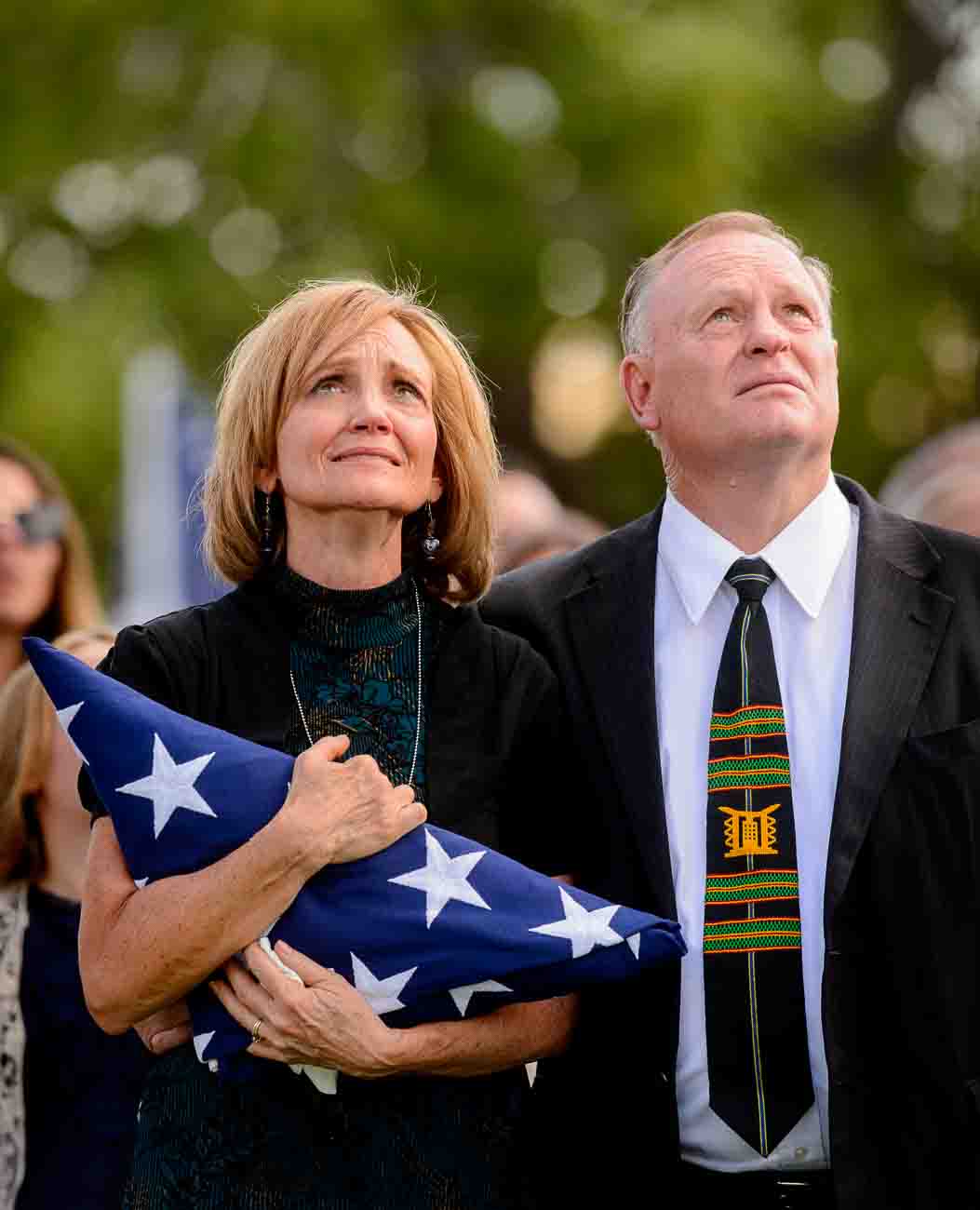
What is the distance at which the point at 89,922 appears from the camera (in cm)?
308

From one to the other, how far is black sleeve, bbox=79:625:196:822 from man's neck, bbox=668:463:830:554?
1.03 metres

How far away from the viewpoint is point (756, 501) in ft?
11.9

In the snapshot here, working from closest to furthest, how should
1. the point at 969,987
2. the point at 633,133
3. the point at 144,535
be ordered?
1. the point at 969,987
2. the point at 144,535
3. the point at 633,133

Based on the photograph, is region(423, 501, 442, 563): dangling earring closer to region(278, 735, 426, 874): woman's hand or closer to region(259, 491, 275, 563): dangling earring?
region(259, 491, 275, 563): dangling earring

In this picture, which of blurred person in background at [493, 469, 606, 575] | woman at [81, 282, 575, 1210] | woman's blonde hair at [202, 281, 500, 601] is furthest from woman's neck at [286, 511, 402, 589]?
blurred person in background at [493, 469, 606, 575]

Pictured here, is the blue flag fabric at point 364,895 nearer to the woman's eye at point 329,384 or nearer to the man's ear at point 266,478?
the man's ear at point 266,478

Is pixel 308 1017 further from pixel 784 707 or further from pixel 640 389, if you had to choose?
pixel 640 389

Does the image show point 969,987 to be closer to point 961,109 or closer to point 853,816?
point 853,816

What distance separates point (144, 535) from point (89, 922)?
4.71 m

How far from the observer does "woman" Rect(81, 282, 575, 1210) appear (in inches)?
117

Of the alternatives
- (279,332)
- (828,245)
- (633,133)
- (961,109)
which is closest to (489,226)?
Answer: (633,133)

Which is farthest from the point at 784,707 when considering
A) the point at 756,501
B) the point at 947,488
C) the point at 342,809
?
the point at 947,488

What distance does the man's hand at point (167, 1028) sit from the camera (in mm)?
3117

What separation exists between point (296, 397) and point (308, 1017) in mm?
1003
